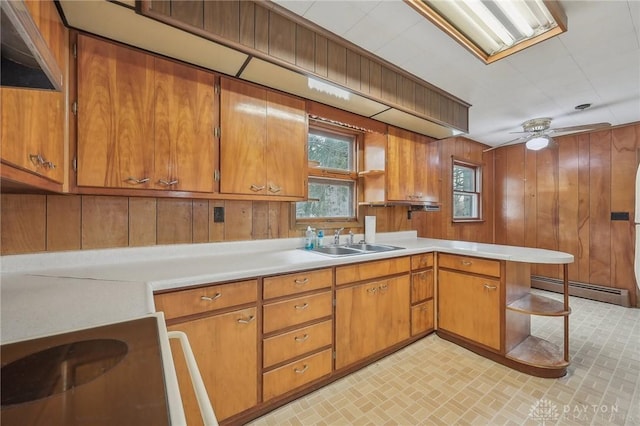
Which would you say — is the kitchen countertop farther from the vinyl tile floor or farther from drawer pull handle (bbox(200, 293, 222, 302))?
the vinyl tile floor

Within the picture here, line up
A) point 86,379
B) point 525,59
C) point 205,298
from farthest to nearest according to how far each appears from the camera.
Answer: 1. point 525,59
2. point 205,298
3. point 86,379

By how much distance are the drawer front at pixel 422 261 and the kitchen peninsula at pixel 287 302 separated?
0.01 meters

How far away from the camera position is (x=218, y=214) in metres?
2.03

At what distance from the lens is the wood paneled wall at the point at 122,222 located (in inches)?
56.6

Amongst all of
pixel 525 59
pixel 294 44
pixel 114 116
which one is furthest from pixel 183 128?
pixel 525 59

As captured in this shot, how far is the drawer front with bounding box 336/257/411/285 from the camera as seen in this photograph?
6.43ft

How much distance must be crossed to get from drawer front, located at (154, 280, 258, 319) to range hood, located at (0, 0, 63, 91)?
93 centimetres

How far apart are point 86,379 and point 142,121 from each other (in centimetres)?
138

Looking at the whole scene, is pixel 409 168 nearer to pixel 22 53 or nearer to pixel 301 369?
pixel 301 369

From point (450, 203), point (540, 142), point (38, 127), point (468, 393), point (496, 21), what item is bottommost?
point (468, 393)

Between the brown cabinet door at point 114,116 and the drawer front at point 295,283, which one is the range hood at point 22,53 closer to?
the brown cabinet door at point 114,116

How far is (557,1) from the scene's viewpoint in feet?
5.01

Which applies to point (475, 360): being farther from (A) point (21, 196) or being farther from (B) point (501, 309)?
(A) point (21, 196)

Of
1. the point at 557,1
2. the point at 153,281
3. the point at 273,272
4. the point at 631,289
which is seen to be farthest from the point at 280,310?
the point at 631,289
